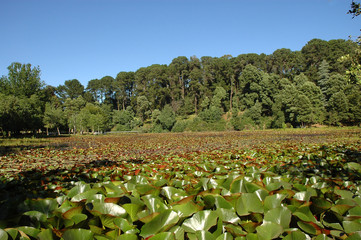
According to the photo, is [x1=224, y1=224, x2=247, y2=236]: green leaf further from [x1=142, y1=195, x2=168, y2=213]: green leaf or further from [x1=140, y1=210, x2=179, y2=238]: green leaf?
[x1=142, y1=195, x2=168, y2=213]: green leaf

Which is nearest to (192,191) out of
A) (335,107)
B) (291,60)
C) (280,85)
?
(335,107)

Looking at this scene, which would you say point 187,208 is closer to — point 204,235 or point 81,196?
point 204,235

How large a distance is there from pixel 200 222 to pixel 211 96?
2260 inches

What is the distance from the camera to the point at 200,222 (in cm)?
106

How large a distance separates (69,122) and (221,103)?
35637mm

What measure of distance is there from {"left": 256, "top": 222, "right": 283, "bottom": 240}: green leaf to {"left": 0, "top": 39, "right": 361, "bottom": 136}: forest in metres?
30.6

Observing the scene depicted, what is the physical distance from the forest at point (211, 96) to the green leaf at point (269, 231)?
30.6 meters

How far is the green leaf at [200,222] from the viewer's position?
3.42 feet

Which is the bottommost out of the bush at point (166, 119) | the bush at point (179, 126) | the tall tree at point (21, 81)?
the bush at point (179, 126)

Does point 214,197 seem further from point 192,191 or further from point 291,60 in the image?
point 291,60

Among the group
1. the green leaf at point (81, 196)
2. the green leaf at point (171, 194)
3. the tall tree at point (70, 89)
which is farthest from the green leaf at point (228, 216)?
the tall tree at point (70, 89)

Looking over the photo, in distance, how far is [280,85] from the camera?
49.7 metres

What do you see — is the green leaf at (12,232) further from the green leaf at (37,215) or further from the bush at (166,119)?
the bush at (166,119)

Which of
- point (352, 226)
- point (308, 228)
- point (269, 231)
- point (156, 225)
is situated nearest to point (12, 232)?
point (156, 225)
